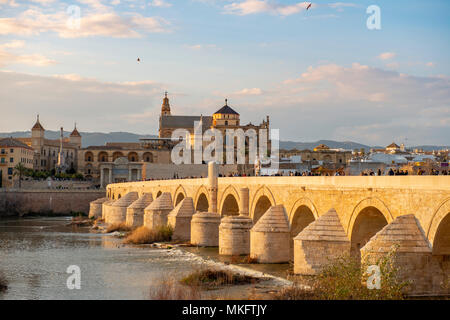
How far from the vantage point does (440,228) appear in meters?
17.6

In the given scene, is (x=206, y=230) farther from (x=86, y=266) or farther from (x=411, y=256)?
(x=411, y=256)

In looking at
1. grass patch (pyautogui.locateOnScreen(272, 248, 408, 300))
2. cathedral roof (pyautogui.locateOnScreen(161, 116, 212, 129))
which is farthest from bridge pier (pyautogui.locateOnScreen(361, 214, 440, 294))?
cathedral roof (pyautogui.locateOnScreen(161, 116, 212, 129))

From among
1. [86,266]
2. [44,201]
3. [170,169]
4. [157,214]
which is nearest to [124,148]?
[170,169]

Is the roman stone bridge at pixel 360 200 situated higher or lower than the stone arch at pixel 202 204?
higher

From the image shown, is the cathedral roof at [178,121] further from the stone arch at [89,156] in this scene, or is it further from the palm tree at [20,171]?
the palm tree at [20,171]

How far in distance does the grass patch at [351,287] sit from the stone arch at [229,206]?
59.0ft

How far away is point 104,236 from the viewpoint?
45.5 m

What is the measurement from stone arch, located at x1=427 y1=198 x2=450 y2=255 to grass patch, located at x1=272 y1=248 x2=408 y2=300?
126 centimetres

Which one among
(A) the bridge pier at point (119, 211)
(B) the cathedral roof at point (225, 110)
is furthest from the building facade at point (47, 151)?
(A) the bridge pier at point (119, 211)

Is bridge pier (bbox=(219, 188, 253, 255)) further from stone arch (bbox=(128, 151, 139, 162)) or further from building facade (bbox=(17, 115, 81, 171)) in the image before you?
stone arch (bbox=(128, 151, 139, 162))

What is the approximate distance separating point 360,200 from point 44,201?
2506 inches

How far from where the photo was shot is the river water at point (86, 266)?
21781 millimetres
